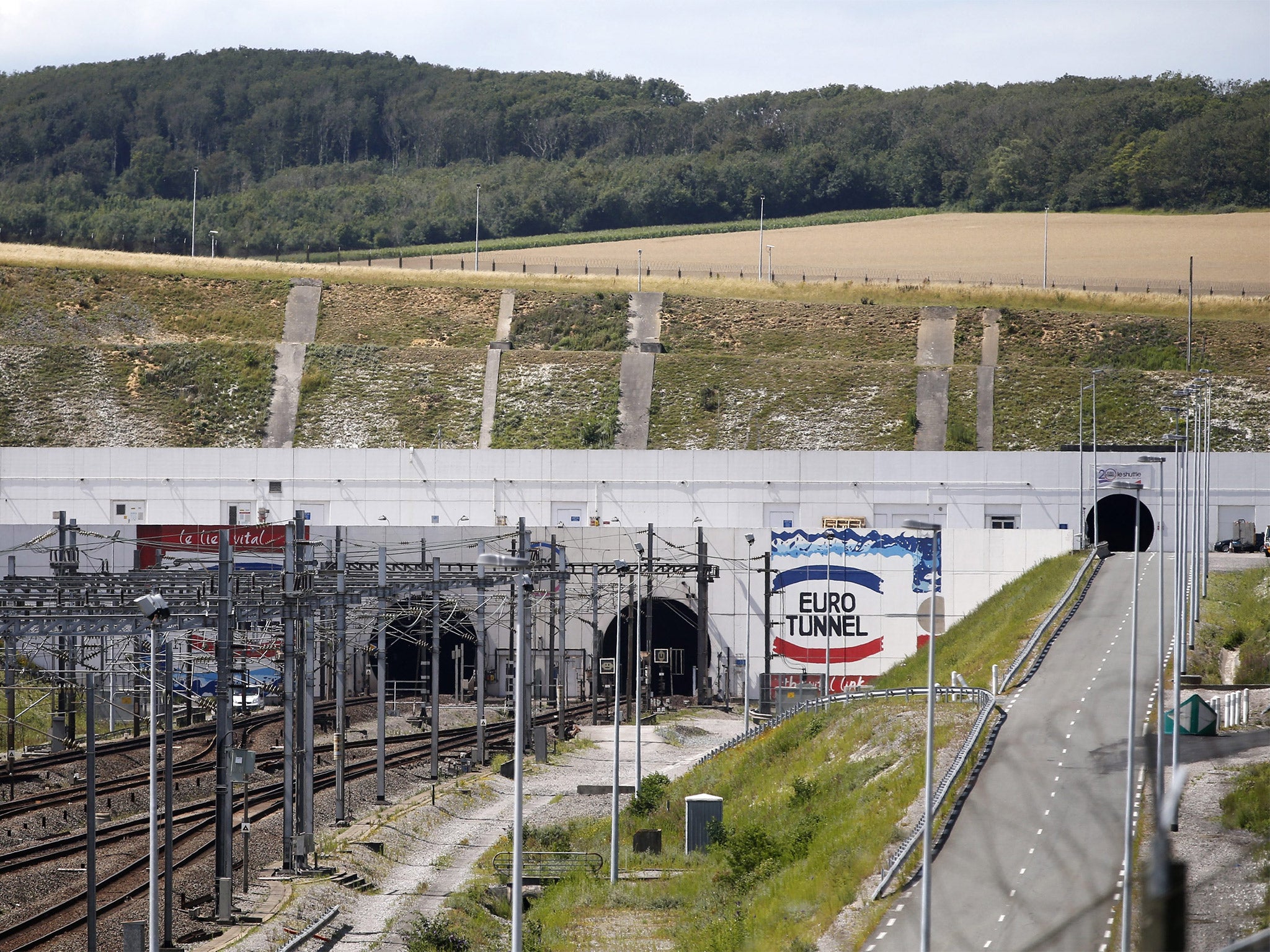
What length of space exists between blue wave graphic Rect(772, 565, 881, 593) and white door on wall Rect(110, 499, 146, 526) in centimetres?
3227

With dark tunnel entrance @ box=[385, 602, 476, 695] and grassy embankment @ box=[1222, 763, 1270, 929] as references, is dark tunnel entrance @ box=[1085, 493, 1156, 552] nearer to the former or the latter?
dark tunnel entrance @ box=[385, 602, 476, 695]

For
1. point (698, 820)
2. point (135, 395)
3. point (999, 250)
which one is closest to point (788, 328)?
point (999, 250)

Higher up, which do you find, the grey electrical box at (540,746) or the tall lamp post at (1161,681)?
the tall lamp post at (1161,681)

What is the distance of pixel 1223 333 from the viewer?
309 feet

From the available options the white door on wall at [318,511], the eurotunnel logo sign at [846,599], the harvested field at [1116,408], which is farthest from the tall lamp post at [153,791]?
→ the harvested field at [1116,408]

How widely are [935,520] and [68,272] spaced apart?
6541 centimetres

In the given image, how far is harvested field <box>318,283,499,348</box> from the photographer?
317 ft

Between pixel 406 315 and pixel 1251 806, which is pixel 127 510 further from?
pixel 1251 806

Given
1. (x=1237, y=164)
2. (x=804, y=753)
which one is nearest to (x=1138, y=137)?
(x=1237, y=164)

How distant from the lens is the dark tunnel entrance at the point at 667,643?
204 feet

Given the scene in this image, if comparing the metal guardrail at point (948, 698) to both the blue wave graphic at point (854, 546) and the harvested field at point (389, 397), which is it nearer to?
the blue wave graphic at point (854, 546)

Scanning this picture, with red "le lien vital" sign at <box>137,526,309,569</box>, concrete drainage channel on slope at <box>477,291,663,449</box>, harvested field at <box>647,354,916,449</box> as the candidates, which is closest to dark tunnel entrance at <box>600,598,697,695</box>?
red "le lien vital" sign at <box>137,526,309,569</box>

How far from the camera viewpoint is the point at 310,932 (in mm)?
25797

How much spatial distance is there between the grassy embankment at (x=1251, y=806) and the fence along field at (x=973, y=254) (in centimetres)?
8485
